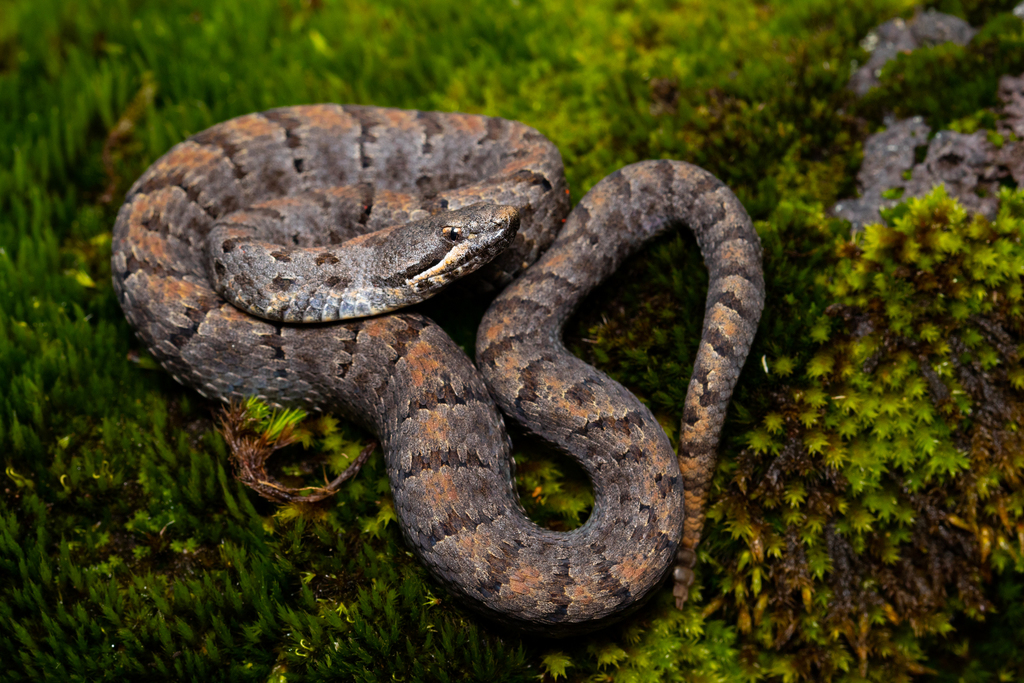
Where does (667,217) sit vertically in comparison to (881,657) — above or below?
above

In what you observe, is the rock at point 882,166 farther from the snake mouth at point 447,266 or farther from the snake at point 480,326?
the snake mouth at point 447,266

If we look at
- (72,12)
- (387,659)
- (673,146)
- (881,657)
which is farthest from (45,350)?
(881,657)

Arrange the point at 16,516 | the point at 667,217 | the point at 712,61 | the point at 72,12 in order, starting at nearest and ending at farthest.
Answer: the point at 16,516
the point at 667,217
the point at 712,61
the point at 72,12

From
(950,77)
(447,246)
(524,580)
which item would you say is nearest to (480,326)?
(447,246)

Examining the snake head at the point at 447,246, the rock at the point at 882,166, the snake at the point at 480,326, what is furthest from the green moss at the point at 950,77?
the snake head at the point at 447,246

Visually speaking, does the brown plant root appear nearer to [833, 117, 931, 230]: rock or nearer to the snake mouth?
the snake mouth

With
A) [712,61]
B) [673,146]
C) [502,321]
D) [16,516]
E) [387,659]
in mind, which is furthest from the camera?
[712,61]

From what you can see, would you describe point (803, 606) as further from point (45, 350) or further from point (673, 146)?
point (45, 350)
